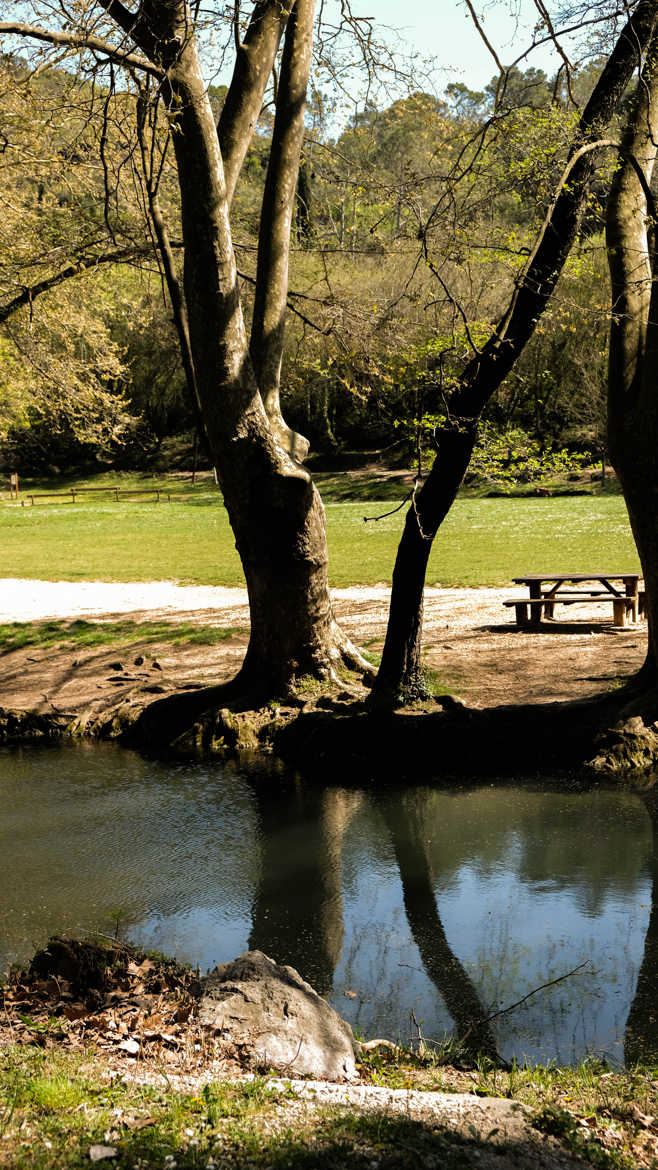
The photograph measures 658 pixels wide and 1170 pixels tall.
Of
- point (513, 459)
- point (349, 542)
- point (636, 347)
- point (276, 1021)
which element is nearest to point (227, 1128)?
point (276, 1021)

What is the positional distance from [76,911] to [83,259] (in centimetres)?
945

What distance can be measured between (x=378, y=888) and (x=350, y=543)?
20.9 metres

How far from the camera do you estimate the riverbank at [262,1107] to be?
11.5 feet

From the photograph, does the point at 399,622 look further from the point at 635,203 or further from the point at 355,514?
the point at 355,514

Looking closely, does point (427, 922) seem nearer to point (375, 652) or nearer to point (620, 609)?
point (375, 652)

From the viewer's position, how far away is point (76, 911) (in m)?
7.47

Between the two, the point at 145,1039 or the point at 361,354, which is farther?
the point at 361,354

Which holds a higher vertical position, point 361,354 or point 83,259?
point 83,259

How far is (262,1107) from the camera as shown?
3865mm

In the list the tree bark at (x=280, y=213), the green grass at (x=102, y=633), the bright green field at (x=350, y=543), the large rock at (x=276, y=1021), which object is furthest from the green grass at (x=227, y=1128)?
the bright green field at (x=350, y=543)

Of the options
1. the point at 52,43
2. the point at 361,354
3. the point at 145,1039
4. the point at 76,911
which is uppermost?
the point at 52,43

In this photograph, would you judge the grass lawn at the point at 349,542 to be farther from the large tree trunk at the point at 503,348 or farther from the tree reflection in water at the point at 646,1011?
the tree reflection in water at the point at 646,1011

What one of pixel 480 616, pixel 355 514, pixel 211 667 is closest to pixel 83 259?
pixel 211 667

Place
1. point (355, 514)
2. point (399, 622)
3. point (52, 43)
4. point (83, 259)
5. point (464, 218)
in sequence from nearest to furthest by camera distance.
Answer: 1. point (52, 43)
2. point (464, 218)
3. point (399, 622)
4. point (83, 259)
5. point (355, 514)
